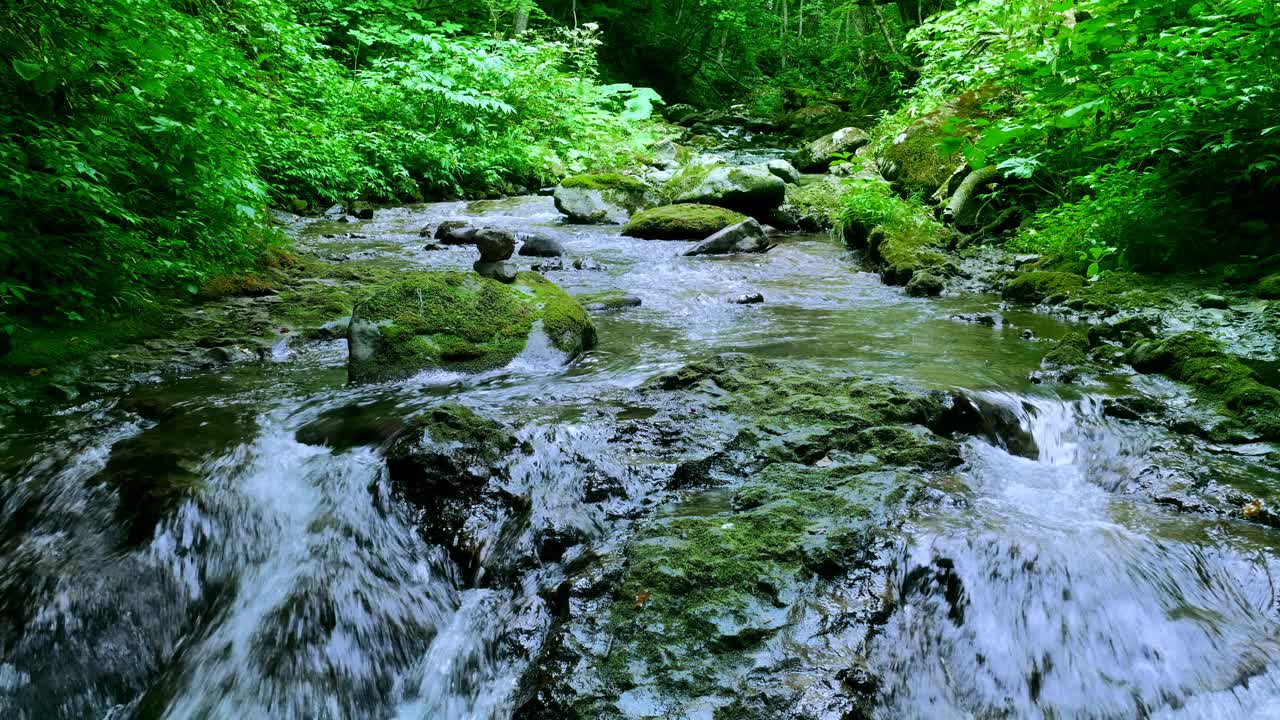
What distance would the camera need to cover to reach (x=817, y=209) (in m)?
11.7

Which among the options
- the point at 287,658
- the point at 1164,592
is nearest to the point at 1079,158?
the point at 1164,592

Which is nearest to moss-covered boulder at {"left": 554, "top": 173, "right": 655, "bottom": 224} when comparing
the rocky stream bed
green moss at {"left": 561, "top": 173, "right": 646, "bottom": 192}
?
green moss at {"left": 561, "top": 173, "right": 646, "bottom": 192}

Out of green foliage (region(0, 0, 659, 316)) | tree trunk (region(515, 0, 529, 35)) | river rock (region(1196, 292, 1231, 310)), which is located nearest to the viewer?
green foliage (region(0, 0, 659, 316))

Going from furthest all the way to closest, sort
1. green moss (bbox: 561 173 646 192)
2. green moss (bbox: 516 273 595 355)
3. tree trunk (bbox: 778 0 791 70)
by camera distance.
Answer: tree trunk (bbox: 778 0 791 70)
green moss (bbox: 561 173 646 192)
green moss (bbox: 516 273 595 355)

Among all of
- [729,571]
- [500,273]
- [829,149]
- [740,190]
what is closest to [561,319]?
[500,273]

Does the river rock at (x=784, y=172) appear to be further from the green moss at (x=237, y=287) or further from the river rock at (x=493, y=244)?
the green moss at (x=237, y=287)

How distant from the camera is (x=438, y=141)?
1341 cm

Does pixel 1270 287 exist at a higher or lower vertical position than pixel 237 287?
lower

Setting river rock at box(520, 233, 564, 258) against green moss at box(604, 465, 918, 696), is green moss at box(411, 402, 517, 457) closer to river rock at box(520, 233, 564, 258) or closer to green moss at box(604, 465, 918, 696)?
green moss at box(604, 465, 918, 696)

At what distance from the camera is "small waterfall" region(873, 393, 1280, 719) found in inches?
84.5

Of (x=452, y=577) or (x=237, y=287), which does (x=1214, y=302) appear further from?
(x=237, y=287)

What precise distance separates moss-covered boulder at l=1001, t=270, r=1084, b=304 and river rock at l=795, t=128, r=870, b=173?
32.5ft

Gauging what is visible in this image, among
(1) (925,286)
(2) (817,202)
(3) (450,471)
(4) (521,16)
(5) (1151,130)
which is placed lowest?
(1) (925,286)

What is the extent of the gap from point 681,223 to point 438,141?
5.94 m
